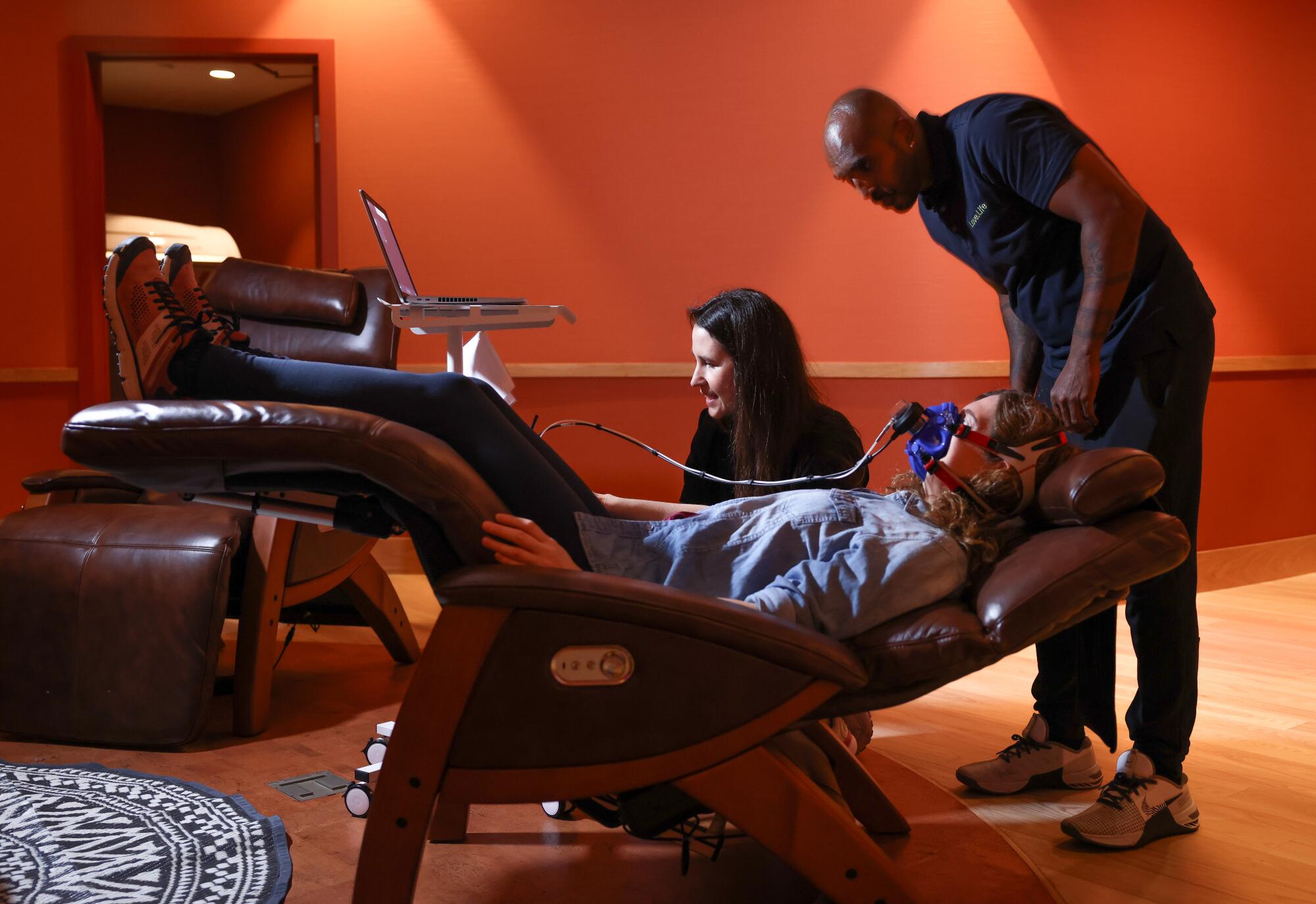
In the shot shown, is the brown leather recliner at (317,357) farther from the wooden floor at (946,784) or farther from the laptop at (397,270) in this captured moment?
the laptop at (397,270)

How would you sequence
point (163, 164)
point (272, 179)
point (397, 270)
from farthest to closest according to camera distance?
point (163, 164) → point (272, 179) → point (397, 270)

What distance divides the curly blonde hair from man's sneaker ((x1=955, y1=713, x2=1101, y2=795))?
26.5 inches

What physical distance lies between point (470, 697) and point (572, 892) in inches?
19.4

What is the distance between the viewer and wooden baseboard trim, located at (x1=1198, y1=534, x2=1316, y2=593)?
394 cm

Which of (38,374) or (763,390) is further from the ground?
(763,390)

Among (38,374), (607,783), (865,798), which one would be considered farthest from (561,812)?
(38,374)

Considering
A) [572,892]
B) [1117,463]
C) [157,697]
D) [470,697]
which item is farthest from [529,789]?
[157,697]

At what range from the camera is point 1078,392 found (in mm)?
1738

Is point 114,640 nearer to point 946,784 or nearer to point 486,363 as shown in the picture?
point 486,363

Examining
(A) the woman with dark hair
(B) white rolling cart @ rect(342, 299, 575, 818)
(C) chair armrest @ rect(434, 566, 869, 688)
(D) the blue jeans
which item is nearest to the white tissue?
(B) white rolling cart @ rect(342, 299, 575, 818)

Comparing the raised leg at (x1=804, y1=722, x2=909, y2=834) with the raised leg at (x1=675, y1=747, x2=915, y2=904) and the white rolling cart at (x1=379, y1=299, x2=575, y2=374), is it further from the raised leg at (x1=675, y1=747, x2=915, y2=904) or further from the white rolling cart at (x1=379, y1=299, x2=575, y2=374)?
the white rolling cart at (x1=379, y1=299, x2=575, y2=374)

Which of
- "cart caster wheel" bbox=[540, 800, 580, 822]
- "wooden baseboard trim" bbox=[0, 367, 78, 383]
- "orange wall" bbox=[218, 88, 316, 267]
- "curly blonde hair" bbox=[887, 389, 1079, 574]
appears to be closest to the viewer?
"curly blonde hair" bbox=[887, 389, 1079, 574]

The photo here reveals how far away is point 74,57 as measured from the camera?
395 cm

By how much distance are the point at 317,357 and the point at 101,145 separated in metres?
1.90
